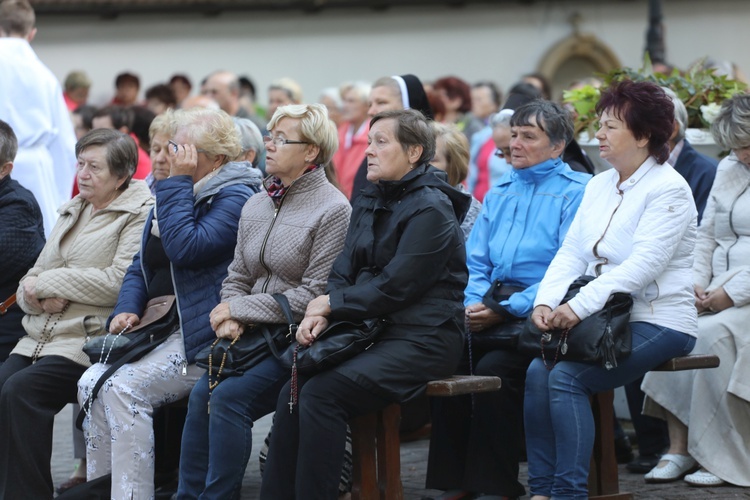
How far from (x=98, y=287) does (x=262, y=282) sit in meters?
1.02

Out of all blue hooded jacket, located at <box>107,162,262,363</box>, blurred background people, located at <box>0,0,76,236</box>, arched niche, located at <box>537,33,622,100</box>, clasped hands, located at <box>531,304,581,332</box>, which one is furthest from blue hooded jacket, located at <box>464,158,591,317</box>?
arched niche, located at <box>537,33,622,100</box>

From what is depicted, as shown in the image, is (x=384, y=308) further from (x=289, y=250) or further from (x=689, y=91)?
(x=689, y=91)

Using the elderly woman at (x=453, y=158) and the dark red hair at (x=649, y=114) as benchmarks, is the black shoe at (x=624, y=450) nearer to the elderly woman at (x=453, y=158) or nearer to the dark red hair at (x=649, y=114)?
the elderly woman at (x=453, y=158)

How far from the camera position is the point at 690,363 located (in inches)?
224

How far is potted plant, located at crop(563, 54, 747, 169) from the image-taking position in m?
7.42

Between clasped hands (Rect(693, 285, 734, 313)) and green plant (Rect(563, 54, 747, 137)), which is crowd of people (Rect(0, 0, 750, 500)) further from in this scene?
green plant (Rect(563, 54, 747, 137))

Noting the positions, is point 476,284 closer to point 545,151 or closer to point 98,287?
point 545,151

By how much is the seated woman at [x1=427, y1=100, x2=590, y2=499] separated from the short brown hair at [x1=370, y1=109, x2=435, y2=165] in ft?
2.00

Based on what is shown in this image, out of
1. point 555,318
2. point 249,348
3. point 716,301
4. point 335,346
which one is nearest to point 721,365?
→ point 716,301

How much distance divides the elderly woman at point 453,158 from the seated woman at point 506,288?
0.46 m

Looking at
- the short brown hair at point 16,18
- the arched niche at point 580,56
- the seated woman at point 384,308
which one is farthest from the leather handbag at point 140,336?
the arched niche at point 580,56

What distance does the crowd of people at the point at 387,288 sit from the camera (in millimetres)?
5418

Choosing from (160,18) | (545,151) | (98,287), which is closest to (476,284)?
(545,151)

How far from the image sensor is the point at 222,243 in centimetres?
614
